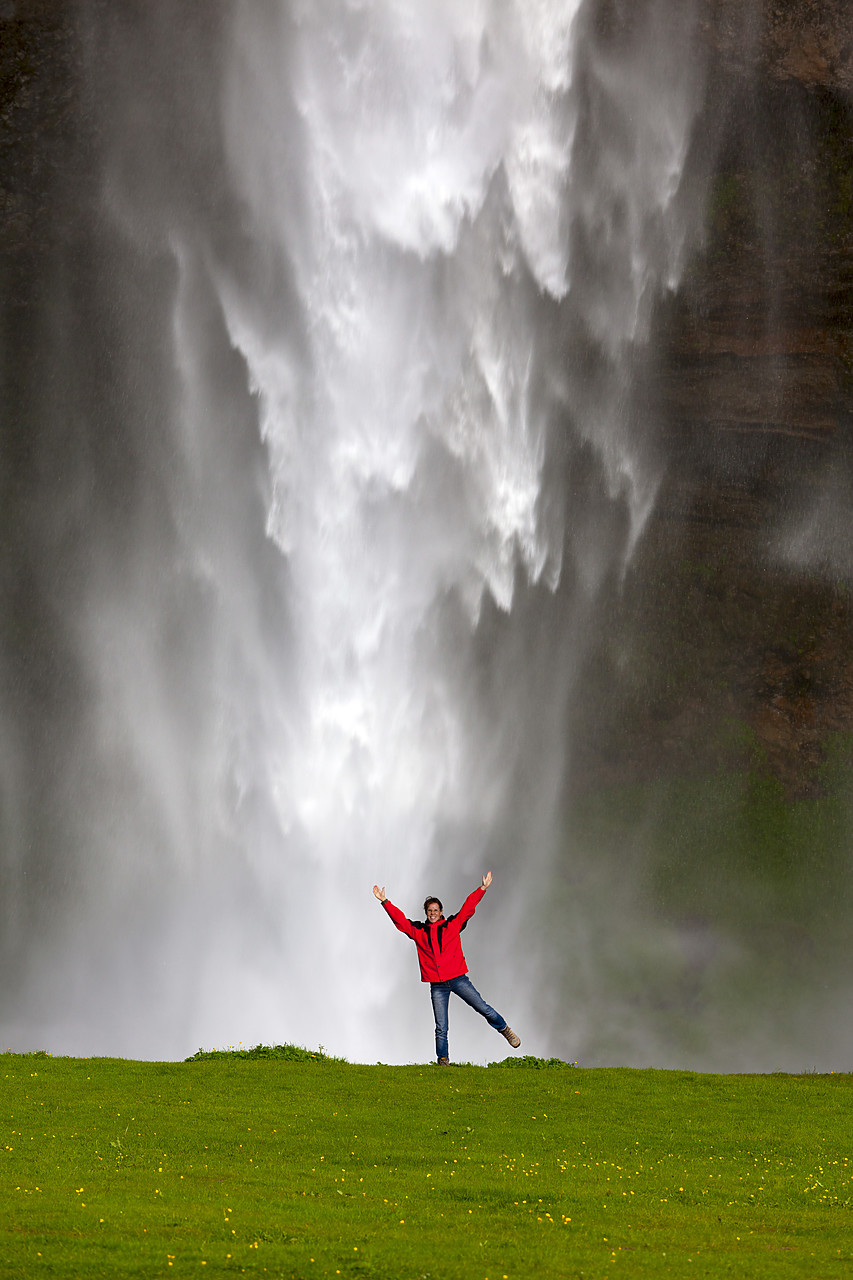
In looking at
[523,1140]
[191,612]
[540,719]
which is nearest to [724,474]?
[540,719]

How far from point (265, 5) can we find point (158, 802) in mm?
25178

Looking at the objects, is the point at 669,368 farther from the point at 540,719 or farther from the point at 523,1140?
the point at 523,1140

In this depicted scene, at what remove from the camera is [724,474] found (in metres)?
43.1

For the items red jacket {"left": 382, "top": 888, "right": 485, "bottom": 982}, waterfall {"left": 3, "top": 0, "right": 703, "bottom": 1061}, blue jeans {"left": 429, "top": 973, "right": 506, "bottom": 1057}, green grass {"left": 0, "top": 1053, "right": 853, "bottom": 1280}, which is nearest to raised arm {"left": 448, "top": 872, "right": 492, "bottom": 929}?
red jacket {"left": 382, "top": 888, "right": 485, "bottom": 982}

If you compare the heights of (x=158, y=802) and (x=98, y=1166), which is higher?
(x=158, y=802)

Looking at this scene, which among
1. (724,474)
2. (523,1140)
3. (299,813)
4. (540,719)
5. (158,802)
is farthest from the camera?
(724,474)

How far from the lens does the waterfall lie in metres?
29.4

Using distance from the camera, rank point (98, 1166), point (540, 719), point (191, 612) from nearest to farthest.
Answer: point (98, 1166), point (191, 612), point (540, 719)

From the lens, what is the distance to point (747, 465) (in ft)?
141

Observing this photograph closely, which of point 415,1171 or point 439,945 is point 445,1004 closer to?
point 439,945

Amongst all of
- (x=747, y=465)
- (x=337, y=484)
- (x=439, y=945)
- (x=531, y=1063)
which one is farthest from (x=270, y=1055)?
(x=747, y=465)

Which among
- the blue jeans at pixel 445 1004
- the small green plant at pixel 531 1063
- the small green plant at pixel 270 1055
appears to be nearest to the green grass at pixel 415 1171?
the small green plant at pixel 270 1055

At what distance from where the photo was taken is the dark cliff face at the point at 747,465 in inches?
1640

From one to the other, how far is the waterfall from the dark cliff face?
1.24m
